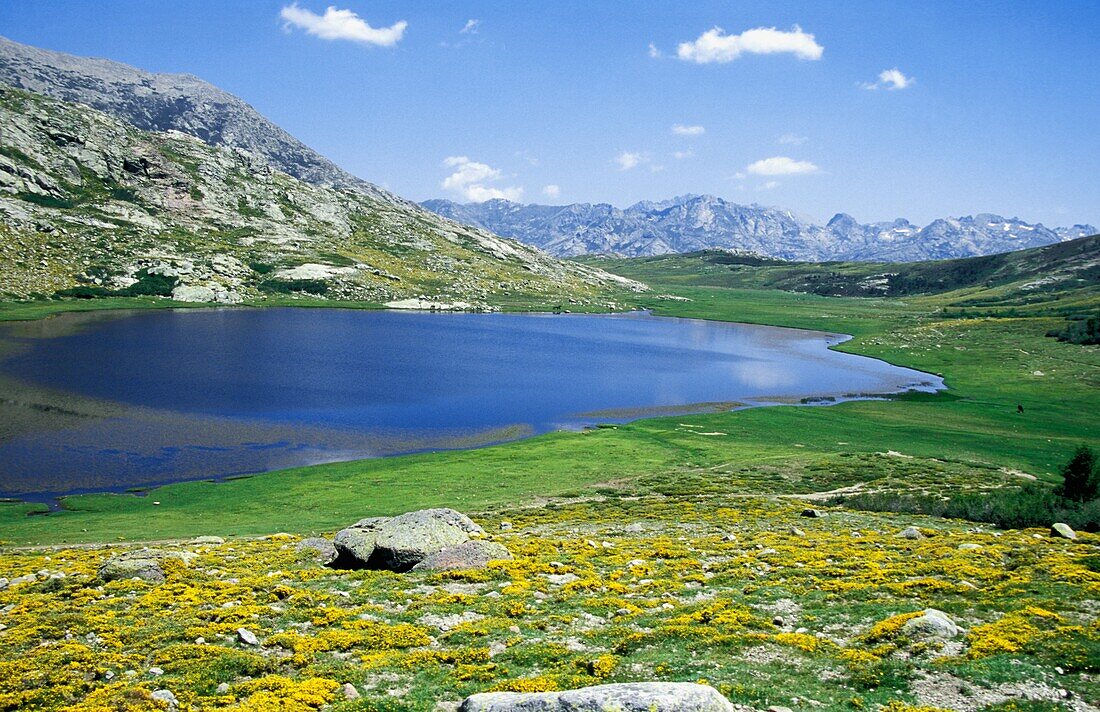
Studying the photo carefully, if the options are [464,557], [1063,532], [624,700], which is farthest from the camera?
[1063,532]

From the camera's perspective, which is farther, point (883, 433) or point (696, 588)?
point (883, 433)

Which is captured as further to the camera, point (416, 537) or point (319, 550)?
point (319, 550)

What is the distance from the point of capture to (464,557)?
3069cm

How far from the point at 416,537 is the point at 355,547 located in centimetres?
296

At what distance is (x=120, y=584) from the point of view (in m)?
26.6

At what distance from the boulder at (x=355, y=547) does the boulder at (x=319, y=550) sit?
81 centimetres

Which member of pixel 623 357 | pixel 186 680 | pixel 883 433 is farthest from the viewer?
pixel 623 357

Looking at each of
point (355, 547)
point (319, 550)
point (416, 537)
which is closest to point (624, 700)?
point (416, 537)

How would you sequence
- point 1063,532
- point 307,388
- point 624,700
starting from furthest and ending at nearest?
1. point 307,388
2. point 1063,532
3. point 624,700

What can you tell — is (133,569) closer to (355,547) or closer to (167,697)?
(355,547)

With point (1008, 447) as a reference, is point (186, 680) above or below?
above

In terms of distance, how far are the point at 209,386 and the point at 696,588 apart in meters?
93.1

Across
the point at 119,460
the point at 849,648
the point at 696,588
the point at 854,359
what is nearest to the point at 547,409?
the point at 119,460

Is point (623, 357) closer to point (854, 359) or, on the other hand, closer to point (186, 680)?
point (854, 359)
